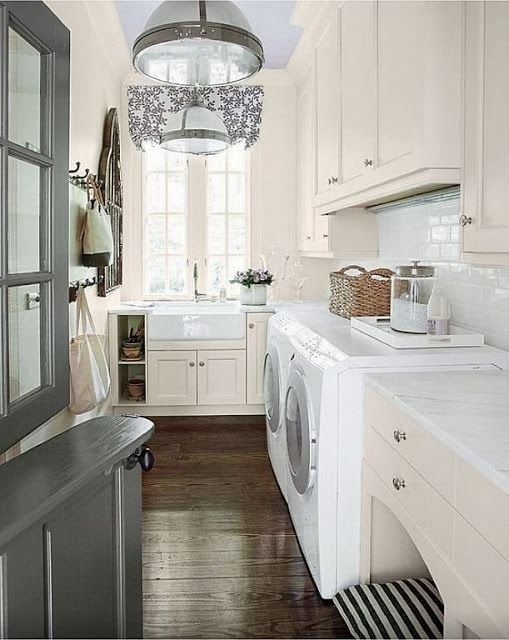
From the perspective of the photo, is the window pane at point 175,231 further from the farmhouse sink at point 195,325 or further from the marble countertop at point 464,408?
the marble countertop at point 464,408

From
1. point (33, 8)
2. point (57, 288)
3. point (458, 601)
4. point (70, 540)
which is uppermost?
point (33, 8)

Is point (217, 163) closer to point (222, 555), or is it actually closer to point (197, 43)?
point (197, 43)

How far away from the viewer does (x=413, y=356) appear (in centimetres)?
235

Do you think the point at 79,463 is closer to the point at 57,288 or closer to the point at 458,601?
the point at 57,288

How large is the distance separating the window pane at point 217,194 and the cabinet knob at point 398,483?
3.98 m

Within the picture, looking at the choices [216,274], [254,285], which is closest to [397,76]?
[254,285]

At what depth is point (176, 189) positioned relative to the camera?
5.59 m

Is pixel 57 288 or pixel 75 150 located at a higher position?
pixel 75 150

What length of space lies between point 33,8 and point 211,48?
971 millimetres

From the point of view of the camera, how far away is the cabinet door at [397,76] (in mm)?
2428

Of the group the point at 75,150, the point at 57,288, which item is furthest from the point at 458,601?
the point at 75,150

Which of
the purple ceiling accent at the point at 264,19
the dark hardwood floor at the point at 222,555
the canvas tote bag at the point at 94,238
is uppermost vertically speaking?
the purple ceiling accent at the point at 264,19

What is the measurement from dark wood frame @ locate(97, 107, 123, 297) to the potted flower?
2.99 feet

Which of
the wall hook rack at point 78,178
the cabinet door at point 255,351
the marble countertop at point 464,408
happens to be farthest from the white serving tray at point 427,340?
the cabinet door at point 255,351
